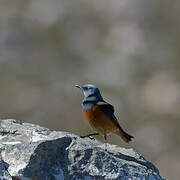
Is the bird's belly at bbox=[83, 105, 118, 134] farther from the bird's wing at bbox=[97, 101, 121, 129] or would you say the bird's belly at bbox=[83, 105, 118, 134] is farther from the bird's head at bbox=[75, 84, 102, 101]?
Answer: the bird's head at bbox=[75, 84, 102, 101]

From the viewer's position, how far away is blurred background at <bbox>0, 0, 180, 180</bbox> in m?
26.5

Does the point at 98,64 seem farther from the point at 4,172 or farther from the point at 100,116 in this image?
the point at 4,172

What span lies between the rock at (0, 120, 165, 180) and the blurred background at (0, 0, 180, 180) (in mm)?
13114

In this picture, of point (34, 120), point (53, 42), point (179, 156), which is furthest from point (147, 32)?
point (179, 156)

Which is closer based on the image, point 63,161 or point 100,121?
point 63,161

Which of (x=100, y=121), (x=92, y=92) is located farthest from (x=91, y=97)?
(x=100, y=121)

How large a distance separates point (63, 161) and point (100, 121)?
1.69 m

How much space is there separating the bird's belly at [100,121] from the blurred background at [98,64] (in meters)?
11.9

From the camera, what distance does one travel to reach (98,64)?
3184cm

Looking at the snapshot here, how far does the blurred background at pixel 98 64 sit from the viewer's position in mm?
26453

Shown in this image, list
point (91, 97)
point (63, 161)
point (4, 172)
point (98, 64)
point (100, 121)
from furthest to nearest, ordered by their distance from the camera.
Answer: point (98, 64)
point (91, 97)
point (100, 121)
point (63, 161)
point (4, 172)

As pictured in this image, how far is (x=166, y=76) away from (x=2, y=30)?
31.6 ft

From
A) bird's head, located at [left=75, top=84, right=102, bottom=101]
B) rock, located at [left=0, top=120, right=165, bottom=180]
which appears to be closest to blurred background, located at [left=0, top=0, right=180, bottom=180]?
bird's head, located at [left=75, top=84, right=102, bottom=101]

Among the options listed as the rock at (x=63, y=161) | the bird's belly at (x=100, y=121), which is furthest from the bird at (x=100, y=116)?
the rock at (x=63, y=161)
